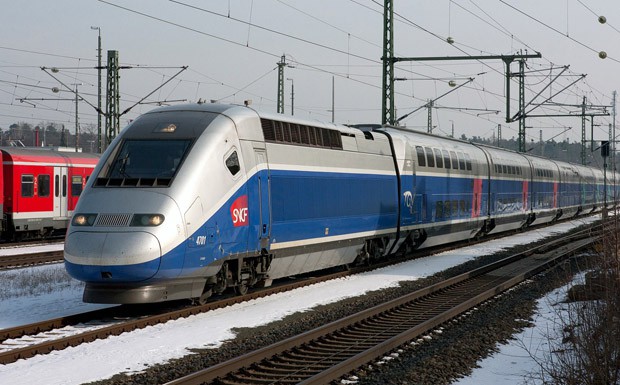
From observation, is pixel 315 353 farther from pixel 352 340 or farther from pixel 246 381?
pixel 246 381

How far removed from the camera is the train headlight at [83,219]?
12.4m

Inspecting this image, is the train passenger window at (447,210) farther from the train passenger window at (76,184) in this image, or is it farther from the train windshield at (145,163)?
the train passenger window at (76,184)

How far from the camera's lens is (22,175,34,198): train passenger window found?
29641 mm

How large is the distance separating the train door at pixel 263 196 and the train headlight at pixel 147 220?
117 inches

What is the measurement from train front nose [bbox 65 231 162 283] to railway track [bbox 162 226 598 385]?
8.71 ft

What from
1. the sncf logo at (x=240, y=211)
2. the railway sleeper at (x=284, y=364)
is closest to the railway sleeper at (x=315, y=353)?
the railway sleeper at (x=284, y=364)

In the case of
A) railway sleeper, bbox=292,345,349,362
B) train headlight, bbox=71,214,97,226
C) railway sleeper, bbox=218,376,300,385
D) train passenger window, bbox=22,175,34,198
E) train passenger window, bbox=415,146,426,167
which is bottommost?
railway sleeper, bbox=218,376,300,385

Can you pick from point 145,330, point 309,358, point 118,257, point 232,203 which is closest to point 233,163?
point 232,203

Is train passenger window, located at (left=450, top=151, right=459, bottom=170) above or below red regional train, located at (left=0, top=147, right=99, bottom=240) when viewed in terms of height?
above

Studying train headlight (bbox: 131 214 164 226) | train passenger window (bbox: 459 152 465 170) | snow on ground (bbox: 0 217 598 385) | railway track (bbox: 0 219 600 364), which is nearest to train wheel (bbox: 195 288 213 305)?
railway track (bbox: 0 219 600 364)

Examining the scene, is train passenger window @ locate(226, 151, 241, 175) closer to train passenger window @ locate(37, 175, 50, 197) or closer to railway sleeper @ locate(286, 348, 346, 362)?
railway sleeper @ locate(286, 348, 346, 362)

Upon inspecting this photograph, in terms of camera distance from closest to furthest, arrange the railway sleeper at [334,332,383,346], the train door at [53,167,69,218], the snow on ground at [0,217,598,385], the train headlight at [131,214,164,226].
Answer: the snow on ground at [0,217,598,385] < the railway sleeper at [334,332,383,346] < the train headlight at [131,214,164,226] < the train door at [53,167,69,218]

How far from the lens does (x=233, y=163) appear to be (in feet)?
46.0

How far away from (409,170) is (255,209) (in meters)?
9.58
